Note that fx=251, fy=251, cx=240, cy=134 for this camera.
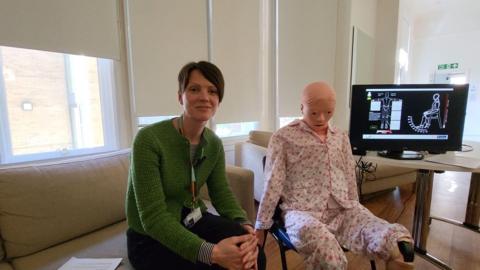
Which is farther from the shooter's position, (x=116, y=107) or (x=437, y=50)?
(x=437, y=50)

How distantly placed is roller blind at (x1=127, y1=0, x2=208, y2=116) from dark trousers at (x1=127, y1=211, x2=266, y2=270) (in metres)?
1.20

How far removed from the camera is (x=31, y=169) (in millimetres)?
1266

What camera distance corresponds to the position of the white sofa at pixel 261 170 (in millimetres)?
2191

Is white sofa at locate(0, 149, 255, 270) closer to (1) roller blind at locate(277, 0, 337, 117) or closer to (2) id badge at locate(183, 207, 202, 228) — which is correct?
(2) id badge at locate(183, 207, 202, 228)

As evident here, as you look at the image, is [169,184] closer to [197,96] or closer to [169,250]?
[169,250]

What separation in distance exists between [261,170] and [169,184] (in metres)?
1.17

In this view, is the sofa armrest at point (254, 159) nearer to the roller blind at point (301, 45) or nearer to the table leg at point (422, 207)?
the table leg at point (422, 207)

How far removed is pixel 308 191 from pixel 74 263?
112cm

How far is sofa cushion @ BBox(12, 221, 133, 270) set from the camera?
1094 mm

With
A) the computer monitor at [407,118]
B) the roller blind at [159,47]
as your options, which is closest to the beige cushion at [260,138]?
the roller blind at [159,47]

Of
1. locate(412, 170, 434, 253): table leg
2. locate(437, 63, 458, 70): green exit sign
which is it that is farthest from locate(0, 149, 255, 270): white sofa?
locate(437, 63, 458, 70): green exit sign

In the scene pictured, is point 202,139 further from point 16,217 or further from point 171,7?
point 171,7

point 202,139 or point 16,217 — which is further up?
point 202,139

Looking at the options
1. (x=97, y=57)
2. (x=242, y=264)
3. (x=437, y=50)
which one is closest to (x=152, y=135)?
(x=242, y=264)
